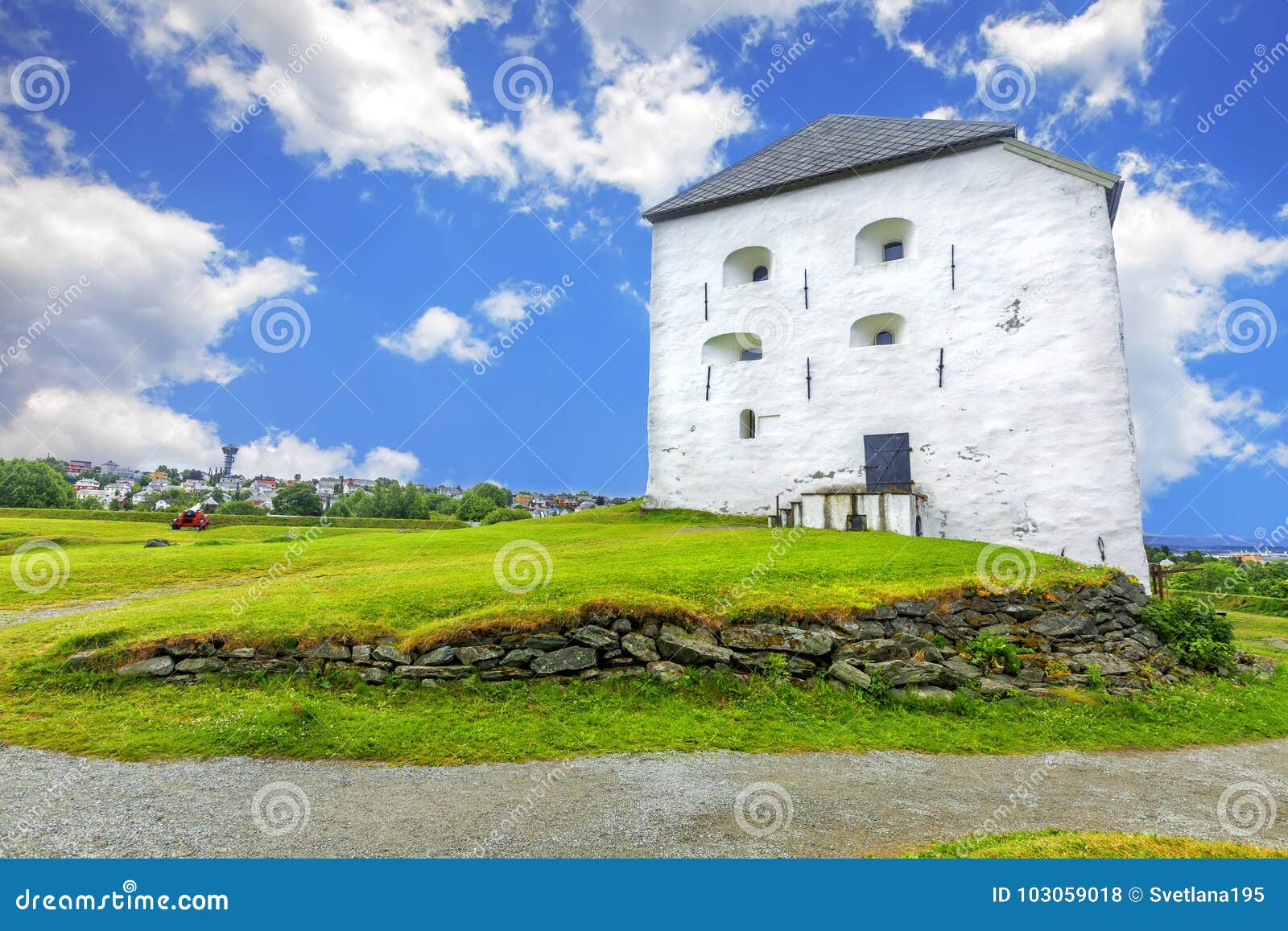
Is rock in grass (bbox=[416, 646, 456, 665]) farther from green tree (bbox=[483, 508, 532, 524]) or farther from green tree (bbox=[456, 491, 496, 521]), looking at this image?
green tree (bbox=[456, 491, 496, 521])

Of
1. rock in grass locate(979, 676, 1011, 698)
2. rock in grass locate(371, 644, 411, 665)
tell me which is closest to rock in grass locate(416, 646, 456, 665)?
rock in grass locate(371, 644, 411, 665)

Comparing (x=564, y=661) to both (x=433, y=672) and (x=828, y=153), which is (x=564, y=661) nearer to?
(x=433, y=672)

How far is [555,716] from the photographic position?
6.39 meters

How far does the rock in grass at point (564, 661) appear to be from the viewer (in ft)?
23.1

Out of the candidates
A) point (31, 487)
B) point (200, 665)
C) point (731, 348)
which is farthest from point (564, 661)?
point (31, 487)

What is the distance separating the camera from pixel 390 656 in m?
7.10

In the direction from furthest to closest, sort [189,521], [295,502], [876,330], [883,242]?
[295,502] < [189,521] < [883,242] < [876,330]

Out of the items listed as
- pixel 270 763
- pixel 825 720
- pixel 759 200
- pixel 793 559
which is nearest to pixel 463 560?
pixel 793 559

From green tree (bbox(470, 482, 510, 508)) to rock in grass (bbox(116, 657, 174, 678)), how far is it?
39355 mm

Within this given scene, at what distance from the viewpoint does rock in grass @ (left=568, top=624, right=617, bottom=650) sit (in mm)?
7238

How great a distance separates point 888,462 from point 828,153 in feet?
31.4

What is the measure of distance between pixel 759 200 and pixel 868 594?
572 inches

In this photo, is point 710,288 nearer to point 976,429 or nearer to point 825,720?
point 976,429

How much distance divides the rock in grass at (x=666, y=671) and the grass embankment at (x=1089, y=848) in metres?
3.43
